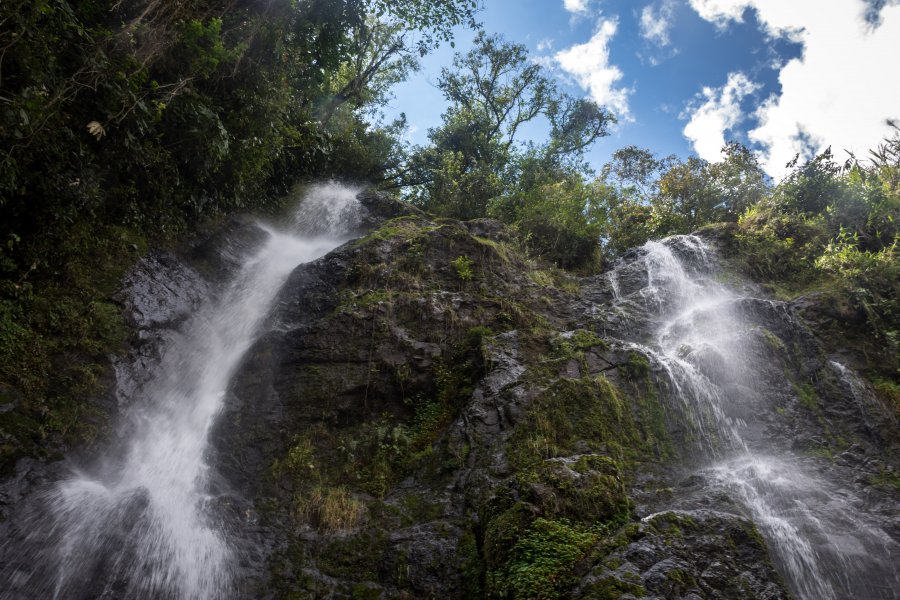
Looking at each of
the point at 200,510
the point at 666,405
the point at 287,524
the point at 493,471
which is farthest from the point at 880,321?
the point at 200,510

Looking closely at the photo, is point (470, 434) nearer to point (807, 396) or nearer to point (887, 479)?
point (887, 479)

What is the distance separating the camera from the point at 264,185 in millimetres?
14633

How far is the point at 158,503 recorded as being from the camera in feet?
22.7

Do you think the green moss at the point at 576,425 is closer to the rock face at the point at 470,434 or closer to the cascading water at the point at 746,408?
the rock face at the point at 470,434

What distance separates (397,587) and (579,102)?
1065 inches

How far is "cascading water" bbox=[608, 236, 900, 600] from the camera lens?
237 inches

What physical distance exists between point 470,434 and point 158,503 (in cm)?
475

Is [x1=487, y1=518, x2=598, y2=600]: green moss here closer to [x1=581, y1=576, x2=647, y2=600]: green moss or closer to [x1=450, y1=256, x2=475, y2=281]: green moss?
[x1=581, y1=576, x2=647, y2=600]: green moss

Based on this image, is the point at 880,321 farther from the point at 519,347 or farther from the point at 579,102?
the point at 579,102

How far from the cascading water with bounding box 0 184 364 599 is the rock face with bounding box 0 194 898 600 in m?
0.33

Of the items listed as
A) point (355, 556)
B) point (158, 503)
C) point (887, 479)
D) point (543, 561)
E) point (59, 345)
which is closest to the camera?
point (543, 561)

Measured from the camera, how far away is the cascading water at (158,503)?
5730 millimetres

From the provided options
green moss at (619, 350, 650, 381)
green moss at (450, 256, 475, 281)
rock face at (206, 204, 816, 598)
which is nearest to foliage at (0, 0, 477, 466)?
rock face at (206, 204, 816, 598)

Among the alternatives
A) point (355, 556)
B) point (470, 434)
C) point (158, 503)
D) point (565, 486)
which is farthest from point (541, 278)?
point (158, 503)
